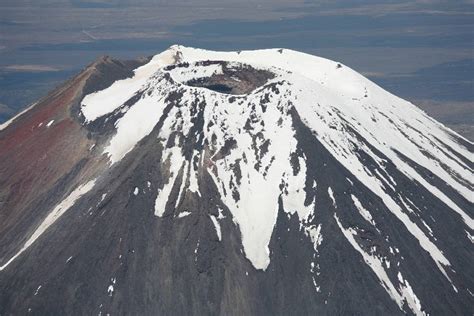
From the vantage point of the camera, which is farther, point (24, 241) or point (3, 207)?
point (3, 207)

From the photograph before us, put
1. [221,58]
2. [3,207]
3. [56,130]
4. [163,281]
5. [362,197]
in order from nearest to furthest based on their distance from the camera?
[163,281]
[362,197]
[3,207]
[56,130]
[221,58]

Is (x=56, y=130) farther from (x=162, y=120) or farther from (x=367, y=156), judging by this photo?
(x=367, y=156)

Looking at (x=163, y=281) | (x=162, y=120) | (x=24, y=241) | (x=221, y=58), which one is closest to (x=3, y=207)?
(x=24, y=241)

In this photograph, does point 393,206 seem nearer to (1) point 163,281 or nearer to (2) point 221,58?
(1) point 163,281

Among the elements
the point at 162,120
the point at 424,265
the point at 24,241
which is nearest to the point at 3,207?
the point at 24,241

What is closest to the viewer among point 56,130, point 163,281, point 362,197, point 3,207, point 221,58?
point 163,281

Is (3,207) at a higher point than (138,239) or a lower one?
lower
